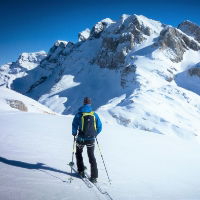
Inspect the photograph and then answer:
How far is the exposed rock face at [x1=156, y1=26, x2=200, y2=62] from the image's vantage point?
119 metres

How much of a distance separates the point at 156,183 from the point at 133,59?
373 feet

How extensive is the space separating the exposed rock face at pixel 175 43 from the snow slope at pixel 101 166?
108414 mm

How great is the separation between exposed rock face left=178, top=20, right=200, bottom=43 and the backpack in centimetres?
14109

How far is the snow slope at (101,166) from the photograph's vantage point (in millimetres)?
6605

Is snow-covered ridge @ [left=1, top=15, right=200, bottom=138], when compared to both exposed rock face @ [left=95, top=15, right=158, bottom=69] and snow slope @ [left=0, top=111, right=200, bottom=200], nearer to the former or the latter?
exposed rock face @ [left=95, top=15, right=158, bottom=69]

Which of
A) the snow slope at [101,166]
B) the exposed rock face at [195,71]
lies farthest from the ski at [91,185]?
the exposed rock face at [195,71]

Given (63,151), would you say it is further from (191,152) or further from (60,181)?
(191,152)

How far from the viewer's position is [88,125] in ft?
26.5

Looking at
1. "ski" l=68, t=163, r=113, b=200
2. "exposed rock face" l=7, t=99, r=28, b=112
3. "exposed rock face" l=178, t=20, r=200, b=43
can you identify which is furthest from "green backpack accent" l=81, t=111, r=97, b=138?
"exposed rock face" l=178, t=20, r=200, b=43

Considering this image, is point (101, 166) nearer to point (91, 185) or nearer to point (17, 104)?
point (91, 185)

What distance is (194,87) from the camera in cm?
10088

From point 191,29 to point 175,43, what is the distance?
31053 mm

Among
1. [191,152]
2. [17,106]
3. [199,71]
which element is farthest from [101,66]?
[191,152]

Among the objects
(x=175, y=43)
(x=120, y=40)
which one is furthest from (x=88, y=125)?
(x=120, y=40)
